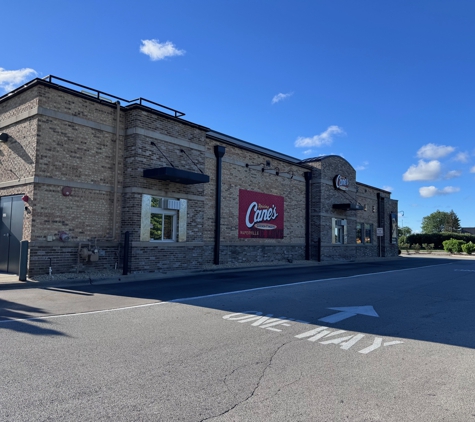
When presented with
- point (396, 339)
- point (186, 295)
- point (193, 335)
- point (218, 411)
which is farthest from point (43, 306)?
point (396, 339)

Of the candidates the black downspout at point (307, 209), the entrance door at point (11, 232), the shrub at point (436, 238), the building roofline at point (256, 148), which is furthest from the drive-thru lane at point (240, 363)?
the shrub at point (436, 238)

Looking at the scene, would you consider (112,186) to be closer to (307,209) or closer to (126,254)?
(126,254)

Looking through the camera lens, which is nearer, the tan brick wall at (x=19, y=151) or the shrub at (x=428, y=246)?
the tan brick wall at (x=19, y=151)

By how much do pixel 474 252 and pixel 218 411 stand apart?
175 feet

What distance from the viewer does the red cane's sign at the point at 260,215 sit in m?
21.7

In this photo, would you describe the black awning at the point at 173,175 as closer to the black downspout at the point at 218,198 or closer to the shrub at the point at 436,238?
the black downspout at the point at 218,198

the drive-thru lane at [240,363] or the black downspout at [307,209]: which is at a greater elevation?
the black downspout at [307,209]

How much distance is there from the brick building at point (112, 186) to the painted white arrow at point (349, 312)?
8.82 metres

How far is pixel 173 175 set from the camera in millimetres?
15242

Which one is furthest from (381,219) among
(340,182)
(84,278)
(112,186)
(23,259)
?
(23,259)

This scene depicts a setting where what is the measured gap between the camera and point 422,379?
4789 millimetres

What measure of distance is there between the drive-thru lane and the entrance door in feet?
23.7

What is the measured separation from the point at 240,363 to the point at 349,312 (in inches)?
164

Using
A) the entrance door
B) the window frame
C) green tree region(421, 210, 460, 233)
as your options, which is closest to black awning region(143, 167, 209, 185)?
the window frame
